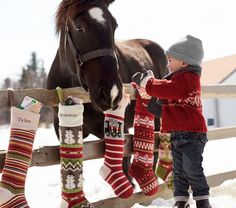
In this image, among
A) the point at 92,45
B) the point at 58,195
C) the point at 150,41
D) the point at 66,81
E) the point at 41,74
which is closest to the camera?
the point at 92,45

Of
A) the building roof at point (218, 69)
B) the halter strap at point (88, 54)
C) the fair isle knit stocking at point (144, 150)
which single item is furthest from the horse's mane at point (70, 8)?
the building roof at point (218, 69)

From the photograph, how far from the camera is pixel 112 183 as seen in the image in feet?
10.1

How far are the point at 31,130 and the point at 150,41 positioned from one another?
3.62 metres

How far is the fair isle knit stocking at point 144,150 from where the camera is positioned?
3.37 m

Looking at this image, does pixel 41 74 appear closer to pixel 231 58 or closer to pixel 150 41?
pixel 231 58

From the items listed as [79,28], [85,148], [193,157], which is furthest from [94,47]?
[193,157]

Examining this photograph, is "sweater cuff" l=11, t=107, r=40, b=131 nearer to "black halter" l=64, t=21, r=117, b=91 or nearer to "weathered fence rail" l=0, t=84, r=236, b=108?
"weathered fence rail" l=0, t=84, r=236, b=108

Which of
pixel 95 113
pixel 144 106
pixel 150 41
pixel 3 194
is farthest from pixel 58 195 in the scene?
pixel 150 41

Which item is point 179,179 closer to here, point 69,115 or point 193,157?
point 193,157

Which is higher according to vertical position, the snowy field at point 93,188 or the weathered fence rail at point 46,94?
the weathered fence rail at point 46,94

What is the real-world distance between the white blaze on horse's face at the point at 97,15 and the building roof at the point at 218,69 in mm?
27629

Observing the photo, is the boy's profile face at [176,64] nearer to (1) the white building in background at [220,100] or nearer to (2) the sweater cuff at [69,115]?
(2) the sweater cuff at [69,115]

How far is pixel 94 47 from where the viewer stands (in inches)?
107

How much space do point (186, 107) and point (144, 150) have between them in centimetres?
77
